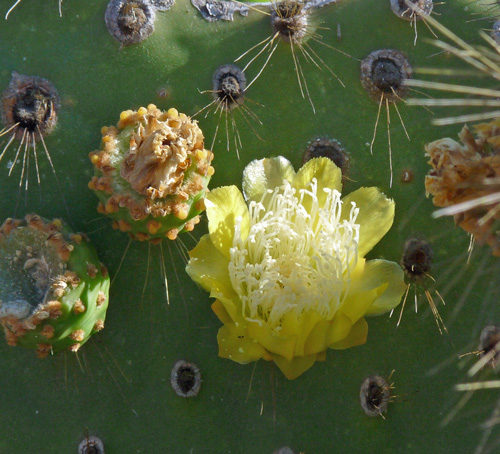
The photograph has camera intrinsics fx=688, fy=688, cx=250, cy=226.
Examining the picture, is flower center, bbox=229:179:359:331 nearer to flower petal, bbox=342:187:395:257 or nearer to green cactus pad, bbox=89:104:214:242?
flower petal, bbox=342:187:395:257

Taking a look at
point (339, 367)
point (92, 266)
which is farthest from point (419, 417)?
point (92, 266)

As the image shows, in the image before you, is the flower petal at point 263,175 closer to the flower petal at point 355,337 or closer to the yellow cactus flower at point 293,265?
the yellow cactus flower at point 293,265

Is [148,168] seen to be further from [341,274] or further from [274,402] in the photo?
[274,402]

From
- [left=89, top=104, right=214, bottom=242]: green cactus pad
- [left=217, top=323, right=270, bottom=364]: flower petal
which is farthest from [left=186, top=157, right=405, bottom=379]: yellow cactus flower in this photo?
[left=89, top=104, right=214, bottom=242]: green cactus pad

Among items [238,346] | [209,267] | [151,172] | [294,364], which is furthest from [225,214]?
[294,364]

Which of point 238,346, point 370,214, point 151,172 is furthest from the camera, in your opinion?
point 370,214

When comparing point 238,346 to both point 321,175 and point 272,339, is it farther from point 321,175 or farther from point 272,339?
point 321,175

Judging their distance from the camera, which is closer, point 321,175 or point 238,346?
point 238,346
